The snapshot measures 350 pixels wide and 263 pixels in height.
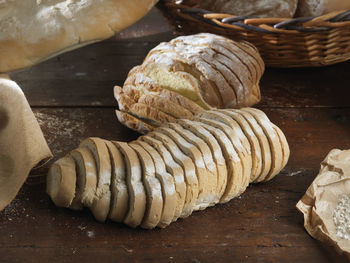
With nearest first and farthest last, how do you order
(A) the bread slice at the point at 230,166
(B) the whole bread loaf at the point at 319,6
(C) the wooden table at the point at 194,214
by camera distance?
1. (C) the wooden table at the point at 194,214
2. (A) the bread slice at the point at 230,166
3. (B) the whole bread loaf at the point at 319,6

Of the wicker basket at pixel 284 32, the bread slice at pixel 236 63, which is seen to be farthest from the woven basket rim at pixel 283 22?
the bread slice at pixel 236 63

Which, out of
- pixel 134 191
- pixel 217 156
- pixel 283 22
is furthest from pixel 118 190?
pixel 283 22

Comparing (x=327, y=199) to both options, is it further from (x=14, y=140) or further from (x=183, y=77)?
(x=14, y=140)

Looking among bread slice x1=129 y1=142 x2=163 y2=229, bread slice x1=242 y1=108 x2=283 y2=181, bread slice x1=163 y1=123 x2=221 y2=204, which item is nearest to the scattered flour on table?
bread slice x1=242 y1=108 x2=283 y2=181

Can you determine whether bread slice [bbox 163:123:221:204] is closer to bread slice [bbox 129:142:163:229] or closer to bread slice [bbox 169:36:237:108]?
bread slice [bbox 129:142:163:229]

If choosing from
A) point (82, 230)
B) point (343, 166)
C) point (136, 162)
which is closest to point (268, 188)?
point (343, 166)

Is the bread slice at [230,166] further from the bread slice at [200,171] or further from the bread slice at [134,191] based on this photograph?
the bread slice at [134,191]

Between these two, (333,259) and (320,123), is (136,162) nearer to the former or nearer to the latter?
(333,259)
